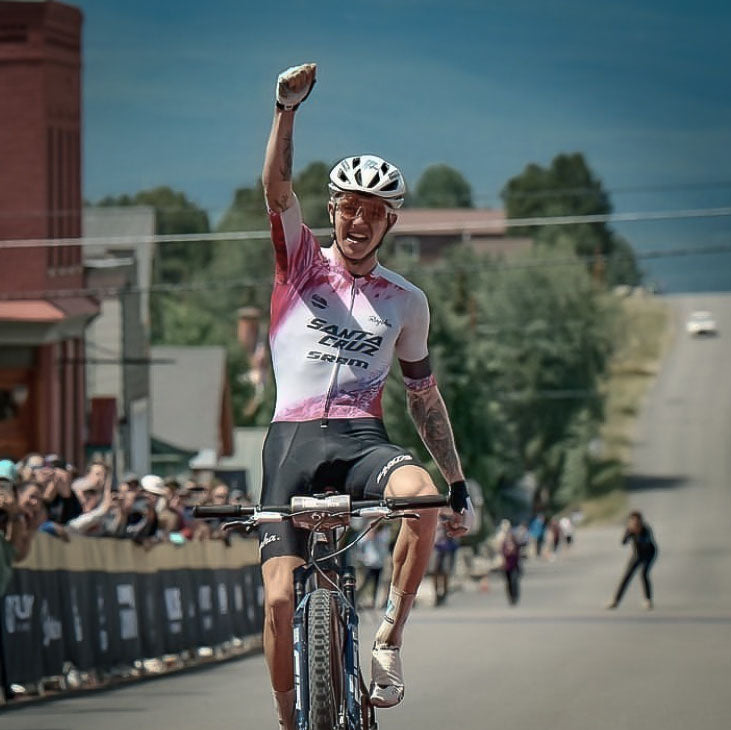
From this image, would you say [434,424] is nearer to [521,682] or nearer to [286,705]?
[286,705]

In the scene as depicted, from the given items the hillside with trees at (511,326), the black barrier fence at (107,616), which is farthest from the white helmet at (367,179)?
the hillside with trees at (511,326)

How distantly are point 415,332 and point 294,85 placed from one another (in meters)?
1.33

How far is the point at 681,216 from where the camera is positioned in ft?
134

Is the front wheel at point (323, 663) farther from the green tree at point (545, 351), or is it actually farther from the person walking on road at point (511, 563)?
the green tree at point (545, 351)

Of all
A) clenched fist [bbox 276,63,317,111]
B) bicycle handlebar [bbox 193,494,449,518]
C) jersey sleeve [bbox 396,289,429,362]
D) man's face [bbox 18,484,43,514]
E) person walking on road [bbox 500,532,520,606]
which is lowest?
person walking on road [bbox 500,532,520,606]

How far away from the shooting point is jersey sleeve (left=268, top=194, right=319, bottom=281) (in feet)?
27.9

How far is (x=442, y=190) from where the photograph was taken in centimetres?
16600

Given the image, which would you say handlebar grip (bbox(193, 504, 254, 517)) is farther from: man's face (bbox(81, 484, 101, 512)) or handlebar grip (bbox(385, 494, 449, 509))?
man's face (bbox(81, 484, 101, 512))

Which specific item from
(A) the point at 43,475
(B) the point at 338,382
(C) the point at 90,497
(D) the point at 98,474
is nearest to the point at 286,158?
(B) the point at 338,382

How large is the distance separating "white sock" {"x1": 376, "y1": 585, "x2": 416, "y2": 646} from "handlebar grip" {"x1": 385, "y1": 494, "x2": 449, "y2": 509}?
79 cm

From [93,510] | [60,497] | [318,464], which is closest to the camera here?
[318,464]

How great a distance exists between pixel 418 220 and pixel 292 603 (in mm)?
164248

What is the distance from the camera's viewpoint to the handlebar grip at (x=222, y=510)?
8053mm

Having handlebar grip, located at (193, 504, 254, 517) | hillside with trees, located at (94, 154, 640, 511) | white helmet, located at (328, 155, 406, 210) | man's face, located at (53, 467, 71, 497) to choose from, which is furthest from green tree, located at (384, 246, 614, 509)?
handlebar grip, located at (193, 504, 254, 517)
